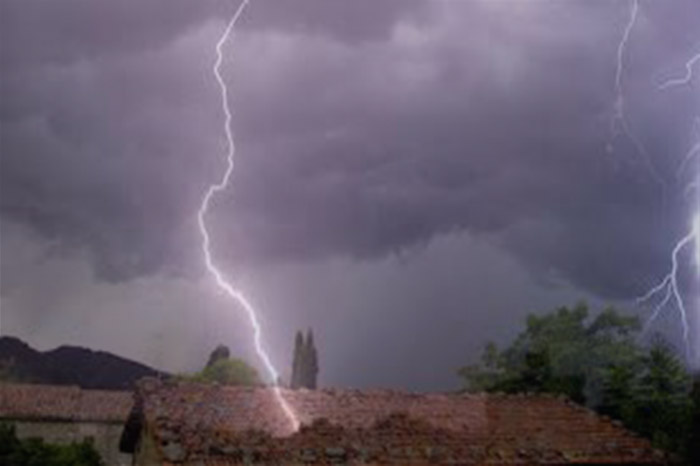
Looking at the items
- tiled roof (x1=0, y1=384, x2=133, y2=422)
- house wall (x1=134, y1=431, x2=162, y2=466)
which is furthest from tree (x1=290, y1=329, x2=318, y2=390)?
house wall (x1=134, y1=431, x2=162, y2=466)

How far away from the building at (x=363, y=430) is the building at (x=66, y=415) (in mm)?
31520

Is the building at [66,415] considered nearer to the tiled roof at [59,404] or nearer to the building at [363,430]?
the tiled roof at [59,404]

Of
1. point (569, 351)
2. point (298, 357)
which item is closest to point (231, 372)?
point (298, 357)

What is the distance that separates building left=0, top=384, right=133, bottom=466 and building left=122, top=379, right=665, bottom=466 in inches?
1241

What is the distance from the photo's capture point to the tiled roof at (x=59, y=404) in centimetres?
4888

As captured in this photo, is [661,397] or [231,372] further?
[231,372]

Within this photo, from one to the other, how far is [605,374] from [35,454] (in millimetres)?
19563

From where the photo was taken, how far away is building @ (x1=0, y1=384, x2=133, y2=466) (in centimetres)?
4869

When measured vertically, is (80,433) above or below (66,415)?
below

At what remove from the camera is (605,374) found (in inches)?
1275

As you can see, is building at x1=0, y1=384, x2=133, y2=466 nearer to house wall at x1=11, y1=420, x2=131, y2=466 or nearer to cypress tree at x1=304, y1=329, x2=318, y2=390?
house wall at x1=11, y1=420, x2=131, y2=466

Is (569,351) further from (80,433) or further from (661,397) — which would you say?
(80,433)

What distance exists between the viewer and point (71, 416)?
50.0 m

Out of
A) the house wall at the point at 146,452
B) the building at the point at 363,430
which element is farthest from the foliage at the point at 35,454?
the house wall at the point at 146,452
